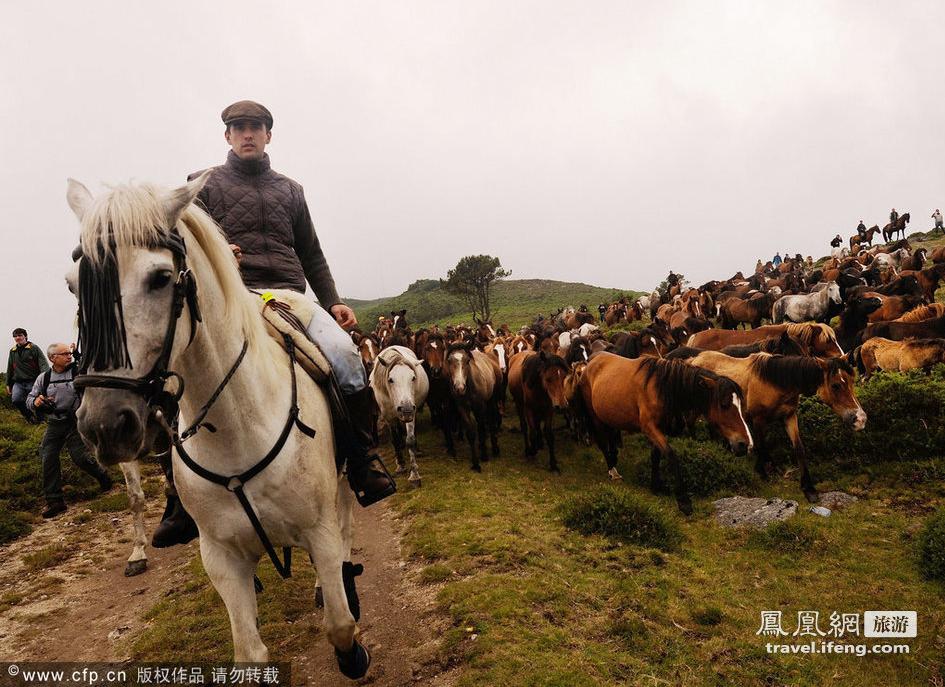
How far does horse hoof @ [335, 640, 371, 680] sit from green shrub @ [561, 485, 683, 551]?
382cm

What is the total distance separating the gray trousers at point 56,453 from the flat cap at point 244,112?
753cm

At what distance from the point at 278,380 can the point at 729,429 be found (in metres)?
6.63

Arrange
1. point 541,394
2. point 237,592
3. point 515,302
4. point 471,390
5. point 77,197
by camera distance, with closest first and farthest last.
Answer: point 77,197, point 237,592, point 541,394, point 471,390, point 515,302

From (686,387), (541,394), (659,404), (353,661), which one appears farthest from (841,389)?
(353,661)

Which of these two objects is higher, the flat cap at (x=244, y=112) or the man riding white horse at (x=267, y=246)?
the flat cap at (x=244, y=112)

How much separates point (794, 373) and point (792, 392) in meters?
0.30

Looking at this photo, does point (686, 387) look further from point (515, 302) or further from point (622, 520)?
point (515, 302)

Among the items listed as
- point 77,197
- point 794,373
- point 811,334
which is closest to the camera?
point 77,197

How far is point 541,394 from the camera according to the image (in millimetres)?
9906

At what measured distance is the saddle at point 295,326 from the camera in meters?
3.04

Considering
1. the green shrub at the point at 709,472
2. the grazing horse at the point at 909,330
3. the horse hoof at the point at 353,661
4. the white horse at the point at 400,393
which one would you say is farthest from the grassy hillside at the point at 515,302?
the horse hoof at the point at 353,661

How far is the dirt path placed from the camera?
409 cm

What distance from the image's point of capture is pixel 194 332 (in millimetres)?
2008

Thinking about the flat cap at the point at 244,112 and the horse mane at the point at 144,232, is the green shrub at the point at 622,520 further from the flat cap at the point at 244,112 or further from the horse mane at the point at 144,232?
the flat cap at the point at 244,112
